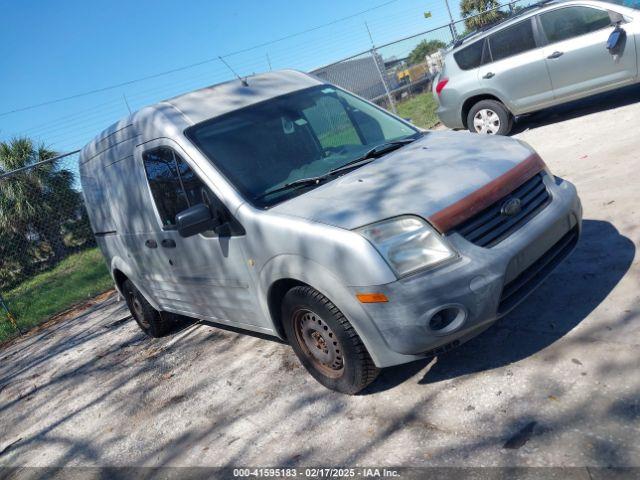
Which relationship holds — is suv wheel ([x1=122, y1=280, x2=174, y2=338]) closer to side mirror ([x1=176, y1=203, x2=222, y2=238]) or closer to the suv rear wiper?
side mirror ([x1=176, y1=203, x2=222, y2=238])

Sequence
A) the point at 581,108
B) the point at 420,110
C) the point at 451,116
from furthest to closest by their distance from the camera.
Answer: the point at 420,110 → the point at 451,116 → the point at 581,108

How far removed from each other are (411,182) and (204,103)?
6.26 feet

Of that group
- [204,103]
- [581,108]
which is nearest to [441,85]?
[581,108]

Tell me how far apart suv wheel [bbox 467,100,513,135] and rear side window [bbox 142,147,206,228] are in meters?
6.48

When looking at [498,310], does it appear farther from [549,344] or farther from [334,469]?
[334,469]

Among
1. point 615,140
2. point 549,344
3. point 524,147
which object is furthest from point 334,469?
point 615,140

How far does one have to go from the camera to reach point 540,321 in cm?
376

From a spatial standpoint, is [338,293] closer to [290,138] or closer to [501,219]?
[501,219]

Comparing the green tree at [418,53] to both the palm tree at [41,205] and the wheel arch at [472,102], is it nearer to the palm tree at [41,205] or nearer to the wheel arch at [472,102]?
the wheel arch at [472,102]

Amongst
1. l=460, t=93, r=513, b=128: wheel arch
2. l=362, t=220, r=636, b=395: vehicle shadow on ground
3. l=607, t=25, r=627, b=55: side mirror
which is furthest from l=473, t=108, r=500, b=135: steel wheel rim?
l=362, t=220, r=636, b=395: vehicle shadow on ground

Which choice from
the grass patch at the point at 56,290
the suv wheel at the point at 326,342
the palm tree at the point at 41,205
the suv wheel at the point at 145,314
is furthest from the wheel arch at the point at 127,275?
the palm tree at the point at 41,205

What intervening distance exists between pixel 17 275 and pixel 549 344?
10.6 m

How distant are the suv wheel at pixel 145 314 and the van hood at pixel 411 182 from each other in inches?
118

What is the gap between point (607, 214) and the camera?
16.4 ft
